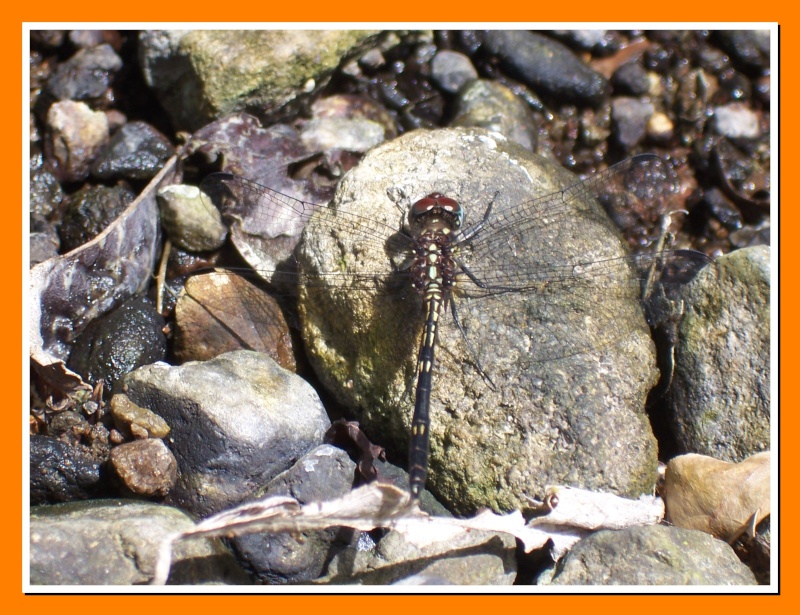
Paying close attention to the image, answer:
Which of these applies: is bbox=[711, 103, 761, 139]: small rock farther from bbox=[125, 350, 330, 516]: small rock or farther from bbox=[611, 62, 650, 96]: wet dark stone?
bbox=[125, 350, 330, 516]: small rock

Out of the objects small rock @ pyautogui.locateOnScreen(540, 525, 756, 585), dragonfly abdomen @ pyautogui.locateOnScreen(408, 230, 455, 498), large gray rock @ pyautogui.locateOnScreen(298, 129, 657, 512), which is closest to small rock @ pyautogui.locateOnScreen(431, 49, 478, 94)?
large gray rock @ pyautogui.locateOnScreen(298, 129, 657, 512)

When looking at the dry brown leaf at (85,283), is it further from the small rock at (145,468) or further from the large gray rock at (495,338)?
the large gray rock at (495,338)

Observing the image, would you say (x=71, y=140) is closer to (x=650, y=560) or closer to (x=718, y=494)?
(x=650, y=560)

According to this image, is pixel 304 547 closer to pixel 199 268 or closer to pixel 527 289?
pixel 527 289

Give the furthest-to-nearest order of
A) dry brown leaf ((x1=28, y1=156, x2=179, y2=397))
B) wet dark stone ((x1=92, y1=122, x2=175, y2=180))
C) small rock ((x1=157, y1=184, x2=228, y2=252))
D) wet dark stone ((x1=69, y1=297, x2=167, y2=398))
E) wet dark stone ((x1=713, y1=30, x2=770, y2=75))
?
wet dark stone ((x1=713, y1=30, x2=770, y2=75)) → wet dark stone ((x1=92, y1=122, x2=175, y2=180)) → small rock ((x1=157, y1=184, x2=228, y2=252)) → wet dark stone ((x1=69, y1=297, x2=167, y2=398)) → dry brown leaf ((x1=28, y1=156, x2=179, y2=397))

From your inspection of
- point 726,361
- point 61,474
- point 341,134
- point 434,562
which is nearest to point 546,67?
point 341,134

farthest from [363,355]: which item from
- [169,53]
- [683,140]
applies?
[683,140]
